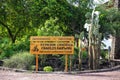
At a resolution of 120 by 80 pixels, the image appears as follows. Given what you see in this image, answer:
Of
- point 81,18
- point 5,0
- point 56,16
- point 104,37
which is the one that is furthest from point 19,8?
point 104,37

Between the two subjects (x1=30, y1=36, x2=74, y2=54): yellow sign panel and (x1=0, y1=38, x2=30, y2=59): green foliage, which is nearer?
(x1=30, y1=36, x2=74, y2=54): yellow sign panel

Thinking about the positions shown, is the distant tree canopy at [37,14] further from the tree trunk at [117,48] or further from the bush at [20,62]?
the bush at [20,62]

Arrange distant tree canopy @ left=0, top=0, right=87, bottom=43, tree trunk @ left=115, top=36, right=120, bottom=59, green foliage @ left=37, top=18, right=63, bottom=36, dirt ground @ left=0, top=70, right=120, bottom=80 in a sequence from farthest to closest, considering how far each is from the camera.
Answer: tree trunk @ left=115, top=36, right=120, bottom=59 → distant tree canopy @ left=0, top=0, right=87, bottom=43 → green foliage @ left=37, top=18, right=63, bottom=36 → dirt ground @ left=0, top=70, right=120, bottom=80

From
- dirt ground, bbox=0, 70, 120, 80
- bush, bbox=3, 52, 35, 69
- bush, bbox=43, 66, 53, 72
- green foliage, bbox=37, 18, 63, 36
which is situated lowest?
dirt ground, bbox=0, 70, 120, 80

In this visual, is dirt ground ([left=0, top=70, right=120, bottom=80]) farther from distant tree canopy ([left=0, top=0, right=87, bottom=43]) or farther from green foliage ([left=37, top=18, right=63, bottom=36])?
distant tree canopy ([left=0, top=0, right=87, bottom=43])

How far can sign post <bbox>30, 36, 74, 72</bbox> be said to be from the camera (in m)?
13.6

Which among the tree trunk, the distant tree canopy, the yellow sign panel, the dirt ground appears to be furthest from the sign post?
the tree trunk

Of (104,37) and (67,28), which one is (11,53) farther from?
(104,37)

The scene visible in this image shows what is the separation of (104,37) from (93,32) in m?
3.28

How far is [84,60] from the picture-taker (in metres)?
15.7

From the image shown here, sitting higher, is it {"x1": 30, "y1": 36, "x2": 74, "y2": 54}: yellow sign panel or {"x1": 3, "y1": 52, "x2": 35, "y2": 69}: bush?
{"x1": 30, "y1": 36, "x2": 74, "y2": 54}: yellow sign panel

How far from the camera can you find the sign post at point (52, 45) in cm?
1356

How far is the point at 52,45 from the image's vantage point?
536 inches

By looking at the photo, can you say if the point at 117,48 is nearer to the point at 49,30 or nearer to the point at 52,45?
the point at 49,30
